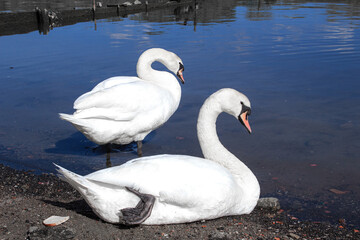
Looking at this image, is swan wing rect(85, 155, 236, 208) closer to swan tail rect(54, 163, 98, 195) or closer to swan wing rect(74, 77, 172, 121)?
swan tail rect(54, 163, 98, 195)

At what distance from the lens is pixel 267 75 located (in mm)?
11641

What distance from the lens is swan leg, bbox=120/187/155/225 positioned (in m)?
3.92

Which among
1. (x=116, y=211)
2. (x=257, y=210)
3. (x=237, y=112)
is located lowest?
(x=257, y=210)

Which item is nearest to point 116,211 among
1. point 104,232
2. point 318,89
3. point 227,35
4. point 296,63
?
point 104,232

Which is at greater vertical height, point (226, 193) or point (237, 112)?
point (237, 112)

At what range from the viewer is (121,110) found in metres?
6.07

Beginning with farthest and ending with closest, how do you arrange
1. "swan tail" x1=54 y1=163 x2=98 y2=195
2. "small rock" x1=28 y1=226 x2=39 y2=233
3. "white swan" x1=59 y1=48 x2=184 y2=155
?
"white swan" x1=59 y1=48 x2=184 y2=155
"small rock" x1=28 y1=226 x2=39 y2=233
"swan tail" x1=54 y1=163 x2=98 y2=195

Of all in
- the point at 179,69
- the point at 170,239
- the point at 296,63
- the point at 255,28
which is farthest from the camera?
the point at 255,28

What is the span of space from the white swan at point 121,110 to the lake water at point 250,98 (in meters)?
0.69

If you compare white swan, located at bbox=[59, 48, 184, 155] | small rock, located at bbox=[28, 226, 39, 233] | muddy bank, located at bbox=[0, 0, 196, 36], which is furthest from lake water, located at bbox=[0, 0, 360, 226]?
muddy bank, located at bbox=[0, 0, 196, 36]

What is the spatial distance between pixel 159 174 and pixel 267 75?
8.21m

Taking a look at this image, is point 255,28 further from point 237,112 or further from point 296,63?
point 237,112

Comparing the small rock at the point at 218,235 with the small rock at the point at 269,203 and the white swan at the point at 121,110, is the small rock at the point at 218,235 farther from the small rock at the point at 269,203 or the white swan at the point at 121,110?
the white swan at the point at 121,110

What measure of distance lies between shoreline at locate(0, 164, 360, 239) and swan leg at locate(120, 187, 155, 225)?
0.70 feet
